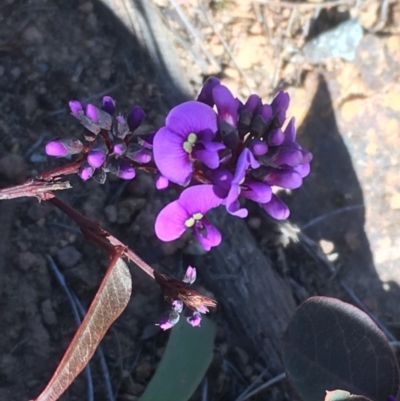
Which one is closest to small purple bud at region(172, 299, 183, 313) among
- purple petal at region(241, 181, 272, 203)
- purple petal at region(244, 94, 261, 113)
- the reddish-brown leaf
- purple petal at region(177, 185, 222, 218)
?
the reddish-brown leaf

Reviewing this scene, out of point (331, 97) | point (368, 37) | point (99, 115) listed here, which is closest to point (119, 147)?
point (99, 115)

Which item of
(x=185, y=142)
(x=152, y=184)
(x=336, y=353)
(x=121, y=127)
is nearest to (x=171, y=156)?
(x=185, y=142)

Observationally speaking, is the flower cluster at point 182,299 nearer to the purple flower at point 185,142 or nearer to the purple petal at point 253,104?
the purple flower at point 185,142

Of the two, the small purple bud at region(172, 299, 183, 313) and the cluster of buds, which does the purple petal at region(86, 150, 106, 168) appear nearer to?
the cluster of buds

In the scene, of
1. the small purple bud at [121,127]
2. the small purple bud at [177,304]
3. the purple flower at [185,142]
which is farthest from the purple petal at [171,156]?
the small purple bud at [177,304]

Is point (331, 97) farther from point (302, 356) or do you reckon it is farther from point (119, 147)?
point (119, 147)
